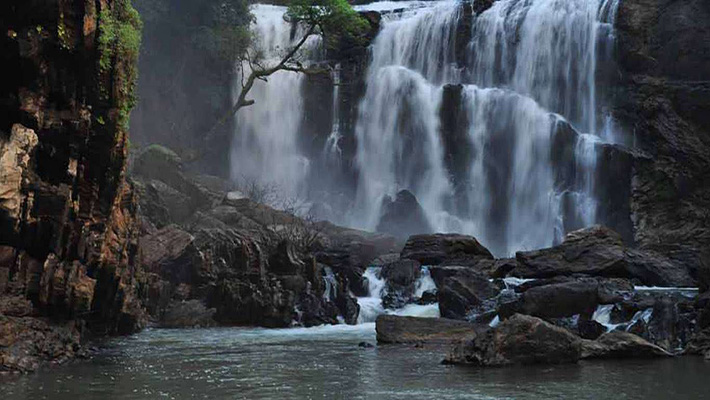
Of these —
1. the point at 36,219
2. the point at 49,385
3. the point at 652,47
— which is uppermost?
the point at 652,47

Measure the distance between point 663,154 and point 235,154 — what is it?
22.7 meters

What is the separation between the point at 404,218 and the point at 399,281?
41.3ft

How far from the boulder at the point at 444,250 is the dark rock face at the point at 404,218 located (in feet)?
25.1

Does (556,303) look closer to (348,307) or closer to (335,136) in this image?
(348,307)

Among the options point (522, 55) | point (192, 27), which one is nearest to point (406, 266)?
point (522, 55)

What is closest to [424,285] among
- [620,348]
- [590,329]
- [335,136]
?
[590,329]

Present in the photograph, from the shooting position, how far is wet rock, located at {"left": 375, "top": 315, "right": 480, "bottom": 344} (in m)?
14.9

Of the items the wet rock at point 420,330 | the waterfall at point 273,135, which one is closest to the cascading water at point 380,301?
the wet rock at point 420,330

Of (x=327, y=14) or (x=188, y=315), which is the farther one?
(x=327, y=14)

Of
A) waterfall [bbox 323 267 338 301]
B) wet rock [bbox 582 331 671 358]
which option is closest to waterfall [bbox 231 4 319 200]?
waterfall [bbox 323 267 338 301]

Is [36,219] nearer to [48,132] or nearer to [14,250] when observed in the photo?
[14,250]

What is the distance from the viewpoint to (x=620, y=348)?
1225 cm

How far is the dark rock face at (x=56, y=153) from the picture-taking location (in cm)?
1045

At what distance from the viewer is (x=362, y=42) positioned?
42875 mm
